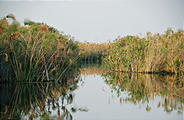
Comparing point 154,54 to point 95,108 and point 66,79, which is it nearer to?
point 66,79

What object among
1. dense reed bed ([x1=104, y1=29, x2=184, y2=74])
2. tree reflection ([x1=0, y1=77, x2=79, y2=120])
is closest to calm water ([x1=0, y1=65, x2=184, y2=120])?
tree reflection ([x1=0, y1=77, x2=79, y2=120])

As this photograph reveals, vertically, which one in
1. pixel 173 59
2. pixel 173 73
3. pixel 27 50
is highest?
pixel 27 50

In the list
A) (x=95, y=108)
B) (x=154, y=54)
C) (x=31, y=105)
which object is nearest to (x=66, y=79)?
(x=154, y=54)

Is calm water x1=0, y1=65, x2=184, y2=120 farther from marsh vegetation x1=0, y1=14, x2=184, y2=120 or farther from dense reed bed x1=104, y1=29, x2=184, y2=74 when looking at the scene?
dense reed bed x1=104, y1=29, x2=184, y2=74

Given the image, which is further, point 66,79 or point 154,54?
point 154,54

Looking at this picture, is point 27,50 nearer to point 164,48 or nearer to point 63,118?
point 63,118

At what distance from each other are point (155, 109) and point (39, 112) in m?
1.56

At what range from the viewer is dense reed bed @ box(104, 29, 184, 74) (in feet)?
27.1

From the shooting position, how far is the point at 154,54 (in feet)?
27.5

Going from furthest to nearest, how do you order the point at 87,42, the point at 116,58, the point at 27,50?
1. the point at 87,42
2. the point at 116,58
3. the point at 27,50

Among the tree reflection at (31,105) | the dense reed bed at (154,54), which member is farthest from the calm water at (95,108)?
the dense reed bed at (154,54)

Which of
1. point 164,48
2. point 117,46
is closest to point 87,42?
point 117,46

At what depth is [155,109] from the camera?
311 centimetres

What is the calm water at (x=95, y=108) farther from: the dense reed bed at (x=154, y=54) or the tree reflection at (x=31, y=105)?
the dense reed bed at (x=154, y=54)
